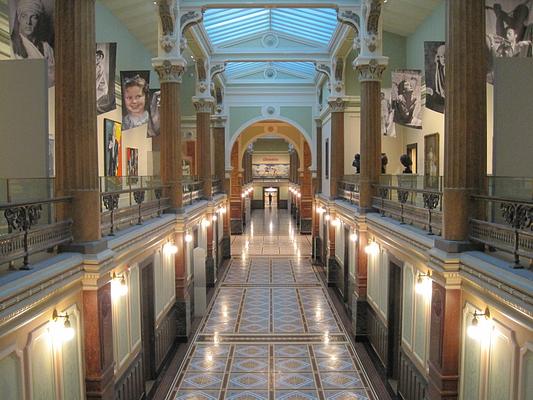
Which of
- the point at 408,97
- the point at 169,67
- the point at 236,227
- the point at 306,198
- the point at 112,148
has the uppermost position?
the point at 169,67

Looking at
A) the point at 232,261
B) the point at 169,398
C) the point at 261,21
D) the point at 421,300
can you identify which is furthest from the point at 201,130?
the point at 421,300

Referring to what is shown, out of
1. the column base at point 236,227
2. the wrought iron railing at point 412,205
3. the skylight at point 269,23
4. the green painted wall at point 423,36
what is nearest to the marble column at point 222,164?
the skylight at point 269,23

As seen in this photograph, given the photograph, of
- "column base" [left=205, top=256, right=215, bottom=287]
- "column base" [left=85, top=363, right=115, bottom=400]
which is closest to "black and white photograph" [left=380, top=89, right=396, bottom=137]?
"column base" [left=205, top=256, right=215, bottom=287]

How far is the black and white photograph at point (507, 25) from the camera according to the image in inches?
269

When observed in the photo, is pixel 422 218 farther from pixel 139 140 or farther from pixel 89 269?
pixel 139 140

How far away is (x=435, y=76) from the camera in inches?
323

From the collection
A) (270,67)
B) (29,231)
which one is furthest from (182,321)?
(270,67)

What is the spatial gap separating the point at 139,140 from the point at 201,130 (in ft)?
6.93

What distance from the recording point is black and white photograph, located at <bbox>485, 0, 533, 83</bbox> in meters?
6.83

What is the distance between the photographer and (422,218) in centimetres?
785

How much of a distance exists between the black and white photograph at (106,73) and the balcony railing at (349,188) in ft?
22.3

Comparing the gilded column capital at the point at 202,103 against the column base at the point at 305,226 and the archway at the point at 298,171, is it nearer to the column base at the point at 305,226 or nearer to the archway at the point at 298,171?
the archway at the point at 298,171

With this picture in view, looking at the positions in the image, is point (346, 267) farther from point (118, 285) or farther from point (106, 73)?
point (106, 73)

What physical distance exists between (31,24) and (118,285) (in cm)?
353
